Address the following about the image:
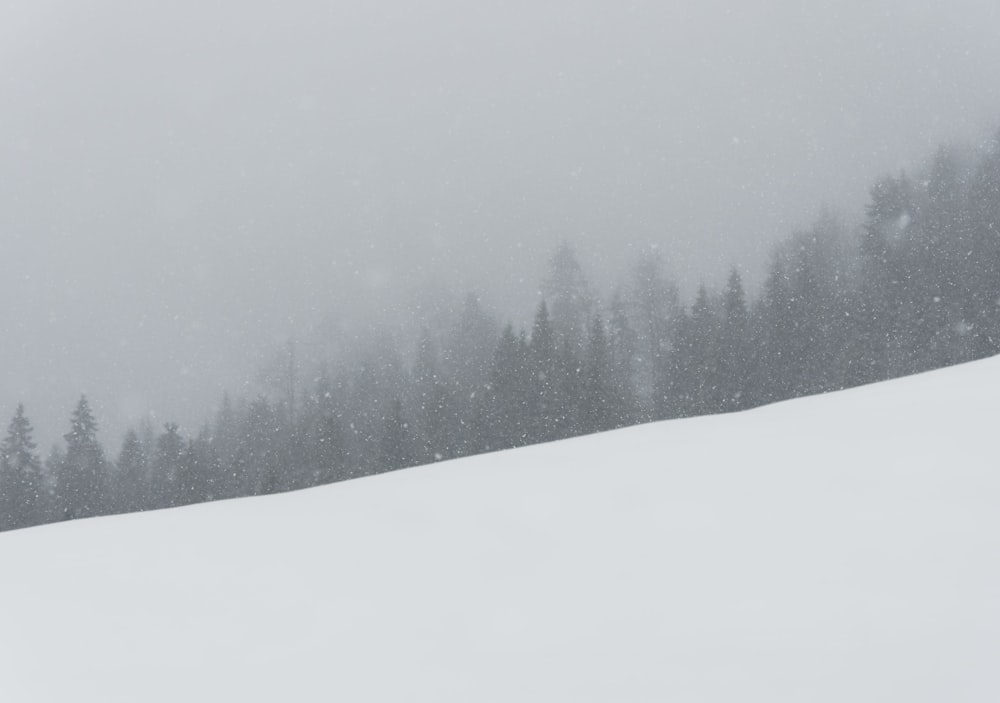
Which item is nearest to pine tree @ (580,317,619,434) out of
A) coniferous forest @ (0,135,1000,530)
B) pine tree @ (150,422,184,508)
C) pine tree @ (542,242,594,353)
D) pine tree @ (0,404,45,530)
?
coniferous forest @ (0,135,1000,530)

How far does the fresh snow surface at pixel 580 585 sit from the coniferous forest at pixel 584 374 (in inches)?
708

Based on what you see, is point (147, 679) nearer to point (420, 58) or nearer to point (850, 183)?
point (850, 183)

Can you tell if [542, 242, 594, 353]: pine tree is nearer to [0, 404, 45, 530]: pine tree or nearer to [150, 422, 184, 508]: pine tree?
[150, 422, 184, 508]: pine tree

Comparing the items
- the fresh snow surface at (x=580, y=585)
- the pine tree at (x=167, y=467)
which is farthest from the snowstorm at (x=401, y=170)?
the fresh snow surface at (x=580, y=585)

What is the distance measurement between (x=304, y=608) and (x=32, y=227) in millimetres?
75699

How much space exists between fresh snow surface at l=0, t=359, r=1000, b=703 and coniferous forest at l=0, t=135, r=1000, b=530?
59.0ft

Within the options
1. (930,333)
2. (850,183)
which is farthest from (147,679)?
(850,183)

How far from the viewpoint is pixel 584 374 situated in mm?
21375

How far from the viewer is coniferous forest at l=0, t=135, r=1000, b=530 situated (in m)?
21.3

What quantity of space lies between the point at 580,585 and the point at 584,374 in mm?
19667

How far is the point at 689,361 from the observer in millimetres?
21750

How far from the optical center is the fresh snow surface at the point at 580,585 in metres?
1.46

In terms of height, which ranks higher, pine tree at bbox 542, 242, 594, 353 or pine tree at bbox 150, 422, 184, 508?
pine tree at bbox 542, 242, 594, 353

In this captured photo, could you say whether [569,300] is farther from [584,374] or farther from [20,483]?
[20,483]
